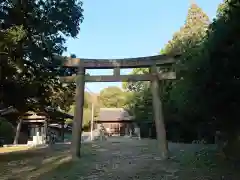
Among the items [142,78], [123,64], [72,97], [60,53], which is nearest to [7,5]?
[60,53]

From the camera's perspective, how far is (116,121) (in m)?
51.0

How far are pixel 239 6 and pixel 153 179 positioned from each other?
5297mm

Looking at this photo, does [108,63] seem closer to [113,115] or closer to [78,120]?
[78,120]

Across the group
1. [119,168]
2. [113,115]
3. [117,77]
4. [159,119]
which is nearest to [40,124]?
[113,115]

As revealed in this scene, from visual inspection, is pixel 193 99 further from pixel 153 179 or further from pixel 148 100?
pixel 148 100

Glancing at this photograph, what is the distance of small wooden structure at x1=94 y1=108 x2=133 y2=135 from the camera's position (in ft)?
165

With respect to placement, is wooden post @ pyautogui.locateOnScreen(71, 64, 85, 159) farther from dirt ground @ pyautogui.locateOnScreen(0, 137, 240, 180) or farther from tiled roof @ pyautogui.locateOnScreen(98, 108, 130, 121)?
tiled roof @ pyautogui.locateOnScreen(98, 108, 130, 121)

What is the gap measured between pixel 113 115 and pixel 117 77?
36.5 metres

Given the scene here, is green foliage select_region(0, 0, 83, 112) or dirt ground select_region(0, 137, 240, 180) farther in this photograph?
green foliage select_region(0, 0, 83, 112)

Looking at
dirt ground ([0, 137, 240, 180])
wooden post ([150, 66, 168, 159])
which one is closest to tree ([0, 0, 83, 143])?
dirt ground ([0, 137, 240, 180])

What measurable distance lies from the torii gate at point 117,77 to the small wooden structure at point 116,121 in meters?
34.3

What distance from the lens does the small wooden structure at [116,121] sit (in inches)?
1986

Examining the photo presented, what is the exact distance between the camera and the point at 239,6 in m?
8.77

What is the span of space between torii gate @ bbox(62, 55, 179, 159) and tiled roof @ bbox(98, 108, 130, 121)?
34426mm
